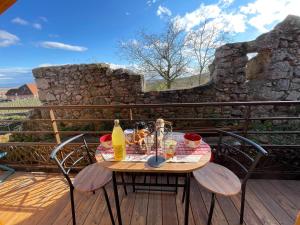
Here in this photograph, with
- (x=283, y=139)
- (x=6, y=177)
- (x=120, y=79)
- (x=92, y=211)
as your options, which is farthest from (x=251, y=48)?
(x=6, y=177)

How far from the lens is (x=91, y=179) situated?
4.14ft

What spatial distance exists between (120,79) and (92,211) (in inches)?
123

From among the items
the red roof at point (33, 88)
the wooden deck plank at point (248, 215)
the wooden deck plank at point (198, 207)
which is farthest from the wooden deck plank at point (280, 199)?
the red roof at point (33, 88)

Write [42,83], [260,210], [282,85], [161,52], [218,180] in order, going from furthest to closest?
→ [161,52]
[42,83]
[282,85]
[260,210]
[218,180]

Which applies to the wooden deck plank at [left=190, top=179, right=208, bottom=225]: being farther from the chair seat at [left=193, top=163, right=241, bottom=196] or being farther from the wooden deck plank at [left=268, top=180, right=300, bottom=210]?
the wooden deck plank at [left=268, top=180, right=300, bottom=210]

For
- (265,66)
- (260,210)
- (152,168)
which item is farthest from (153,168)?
(265,66)

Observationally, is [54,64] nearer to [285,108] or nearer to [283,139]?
[283,139]

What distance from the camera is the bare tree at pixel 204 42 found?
5625mm

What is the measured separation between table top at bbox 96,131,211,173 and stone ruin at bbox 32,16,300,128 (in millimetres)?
3044

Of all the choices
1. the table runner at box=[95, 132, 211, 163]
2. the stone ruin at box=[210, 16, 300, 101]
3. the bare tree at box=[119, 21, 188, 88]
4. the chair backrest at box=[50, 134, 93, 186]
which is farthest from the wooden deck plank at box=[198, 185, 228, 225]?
the bare tree at box=[119, 21, 188, 88]

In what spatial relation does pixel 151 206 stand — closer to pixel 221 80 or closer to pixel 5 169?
pixel 5 169

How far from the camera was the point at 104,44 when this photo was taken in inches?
238

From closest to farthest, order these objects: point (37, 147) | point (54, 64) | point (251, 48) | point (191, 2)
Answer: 1. point (37, 147)
2. point (251, 48)
3. point (54, 64)
4. point (191, 2)

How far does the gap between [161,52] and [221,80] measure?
2.97 metres
